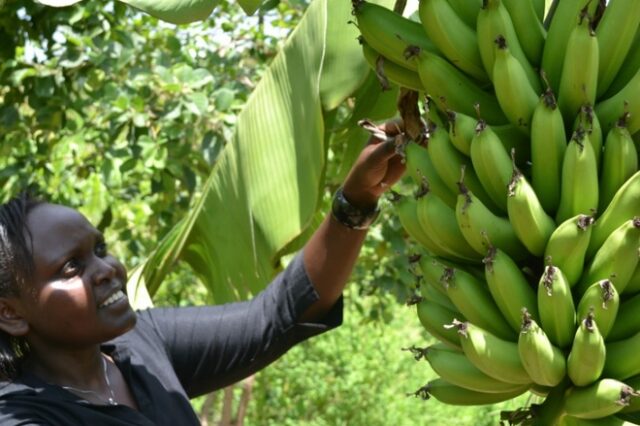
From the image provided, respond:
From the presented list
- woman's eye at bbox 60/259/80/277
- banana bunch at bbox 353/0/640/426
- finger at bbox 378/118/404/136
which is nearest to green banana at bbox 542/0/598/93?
banana bunch at bbox 353/0/640/426

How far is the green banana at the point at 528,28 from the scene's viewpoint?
1.52 m

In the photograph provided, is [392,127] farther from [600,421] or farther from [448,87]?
[600,421]

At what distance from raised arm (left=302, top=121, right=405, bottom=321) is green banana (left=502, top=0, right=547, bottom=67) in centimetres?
57

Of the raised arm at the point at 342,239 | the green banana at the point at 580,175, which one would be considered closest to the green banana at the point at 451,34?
the green banana at the point at 580,175

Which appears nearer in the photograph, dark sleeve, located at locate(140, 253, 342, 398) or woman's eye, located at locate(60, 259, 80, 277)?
woman's eye, located at locate(60, 259, 80, 277)

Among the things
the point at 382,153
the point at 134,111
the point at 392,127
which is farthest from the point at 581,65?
the point at 134,111

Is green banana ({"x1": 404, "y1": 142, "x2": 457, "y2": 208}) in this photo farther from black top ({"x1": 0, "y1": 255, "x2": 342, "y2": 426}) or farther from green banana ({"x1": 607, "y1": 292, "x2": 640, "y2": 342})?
black top ({"x1": 0, "y1": 255, "x2": 342, "y2": 426})

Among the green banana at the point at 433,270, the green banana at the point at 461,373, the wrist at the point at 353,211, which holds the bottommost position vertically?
the wrist at the point at 353,211

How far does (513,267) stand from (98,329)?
0.77 meters

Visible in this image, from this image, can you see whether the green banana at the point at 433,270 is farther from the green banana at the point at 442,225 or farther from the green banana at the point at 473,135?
the green banana at the point at 473,135

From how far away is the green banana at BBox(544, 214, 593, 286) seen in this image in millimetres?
1351

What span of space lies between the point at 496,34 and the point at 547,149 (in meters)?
0.17

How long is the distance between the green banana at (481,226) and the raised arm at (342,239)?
0.65 m

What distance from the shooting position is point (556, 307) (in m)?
1.34
